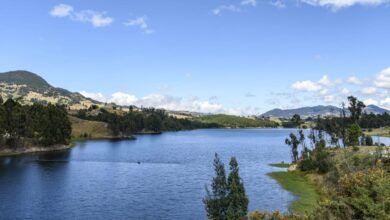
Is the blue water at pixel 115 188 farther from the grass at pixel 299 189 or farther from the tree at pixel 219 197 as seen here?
the tree at pixel 219 197

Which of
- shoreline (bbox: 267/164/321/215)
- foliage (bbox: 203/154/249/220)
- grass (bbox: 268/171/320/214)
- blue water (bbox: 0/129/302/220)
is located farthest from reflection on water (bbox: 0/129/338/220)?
foliage (bbox: 203/154/249/220)

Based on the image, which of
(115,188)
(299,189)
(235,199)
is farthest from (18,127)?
(235,199)

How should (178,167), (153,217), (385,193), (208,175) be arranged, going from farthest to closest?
→ (178,167) < (208,175) < (153,217) < (385,193)

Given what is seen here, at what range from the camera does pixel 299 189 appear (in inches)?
3797

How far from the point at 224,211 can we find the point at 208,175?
258 feet

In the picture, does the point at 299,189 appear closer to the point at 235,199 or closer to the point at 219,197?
the point at 219,197

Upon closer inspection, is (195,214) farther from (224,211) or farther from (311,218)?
(311,218)

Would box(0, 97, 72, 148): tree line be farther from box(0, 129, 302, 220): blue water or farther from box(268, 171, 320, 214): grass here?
box(268, 171, 320, 214): grass

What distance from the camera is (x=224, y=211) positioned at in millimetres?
43875

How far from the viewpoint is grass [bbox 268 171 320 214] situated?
3010 inches

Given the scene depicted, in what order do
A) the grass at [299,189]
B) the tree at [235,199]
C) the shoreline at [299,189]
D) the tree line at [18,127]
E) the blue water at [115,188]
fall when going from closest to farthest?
the tree at [235,199] → the blue water at [115,188] → the grass at [299,189] → the shoreline at [299,189] → the tree line at [18,127]

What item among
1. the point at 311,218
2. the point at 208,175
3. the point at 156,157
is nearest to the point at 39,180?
the point at 208,175

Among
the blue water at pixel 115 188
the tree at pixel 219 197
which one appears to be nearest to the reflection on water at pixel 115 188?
the blue water at pixel 115 188

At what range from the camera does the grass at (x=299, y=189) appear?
251 feet
